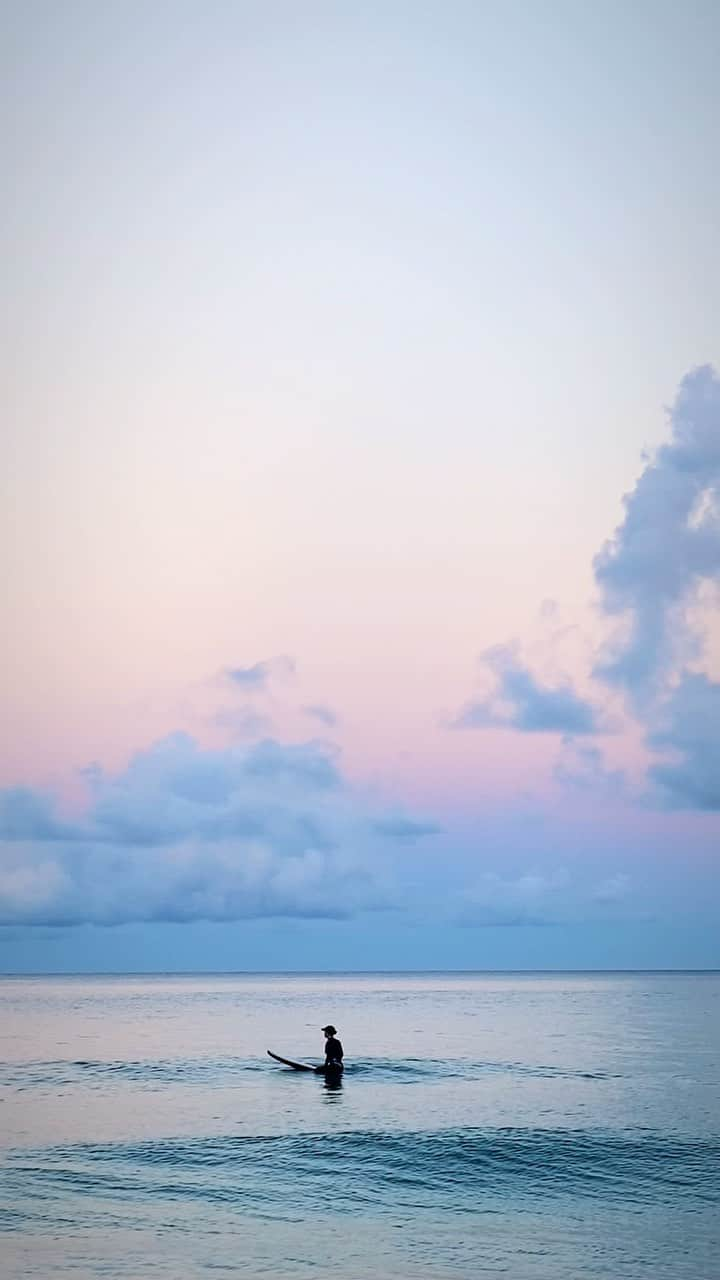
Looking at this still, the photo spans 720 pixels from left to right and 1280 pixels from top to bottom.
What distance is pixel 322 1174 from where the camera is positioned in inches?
1347

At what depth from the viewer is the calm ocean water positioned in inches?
1016

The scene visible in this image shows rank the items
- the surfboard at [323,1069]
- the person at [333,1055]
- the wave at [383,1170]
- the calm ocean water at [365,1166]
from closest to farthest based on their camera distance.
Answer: the calm ocean water at [365,1166]
the wave at [383,1170]
the person at [333,1055]
the surfboard at [323,1069]

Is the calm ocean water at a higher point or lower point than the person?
lower

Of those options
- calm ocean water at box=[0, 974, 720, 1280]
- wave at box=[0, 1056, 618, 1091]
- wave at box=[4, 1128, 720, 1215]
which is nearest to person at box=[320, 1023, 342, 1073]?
calm ocean water at box=[0, 974, 720, 1280]

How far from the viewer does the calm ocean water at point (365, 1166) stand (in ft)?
84.7

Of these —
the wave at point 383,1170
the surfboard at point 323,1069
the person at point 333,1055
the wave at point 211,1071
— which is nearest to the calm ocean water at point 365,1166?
the wave at point 383,1170

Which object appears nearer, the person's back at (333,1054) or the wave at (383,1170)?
the wave at (383,1170)

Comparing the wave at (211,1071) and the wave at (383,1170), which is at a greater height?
the wave at (383,1170)

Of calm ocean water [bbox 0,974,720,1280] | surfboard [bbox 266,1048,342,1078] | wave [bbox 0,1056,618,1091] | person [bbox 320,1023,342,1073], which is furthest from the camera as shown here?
wave [bbox 0,1056,618,1091]

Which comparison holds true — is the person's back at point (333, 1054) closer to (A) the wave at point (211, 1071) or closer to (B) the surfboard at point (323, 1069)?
(B) the surfboard at point (323, 1069)

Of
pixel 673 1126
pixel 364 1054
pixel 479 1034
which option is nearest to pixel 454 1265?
pixel 673 1126

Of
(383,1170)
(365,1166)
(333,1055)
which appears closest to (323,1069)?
(333,1055)

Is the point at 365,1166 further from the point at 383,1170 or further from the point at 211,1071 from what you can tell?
the point at 211,1071

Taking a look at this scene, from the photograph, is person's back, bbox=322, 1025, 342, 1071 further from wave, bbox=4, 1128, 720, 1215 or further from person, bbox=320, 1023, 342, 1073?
wave, bbox=4, 1128, 720, 1215
